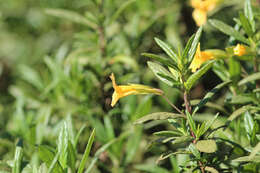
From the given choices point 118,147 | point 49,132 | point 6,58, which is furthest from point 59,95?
point 6,58

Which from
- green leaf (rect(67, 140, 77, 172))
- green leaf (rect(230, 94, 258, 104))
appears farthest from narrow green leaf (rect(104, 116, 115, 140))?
green leaf (rect(230, 94, 258, 104))

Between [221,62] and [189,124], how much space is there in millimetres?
319

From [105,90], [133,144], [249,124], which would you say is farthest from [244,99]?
[105,90]

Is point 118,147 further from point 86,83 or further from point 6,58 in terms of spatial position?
point 6,58

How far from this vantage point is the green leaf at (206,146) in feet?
2.25

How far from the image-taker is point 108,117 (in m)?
1.22

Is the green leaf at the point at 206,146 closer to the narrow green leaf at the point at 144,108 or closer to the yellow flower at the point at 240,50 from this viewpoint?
the yellow flower at the point at 240,50

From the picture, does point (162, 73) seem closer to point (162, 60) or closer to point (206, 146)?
point (162, 60)

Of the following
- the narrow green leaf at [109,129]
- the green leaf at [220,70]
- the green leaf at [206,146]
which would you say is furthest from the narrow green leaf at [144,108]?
the green leaf at [206,146]

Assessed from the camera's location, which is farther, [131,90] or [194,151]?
[131,90]

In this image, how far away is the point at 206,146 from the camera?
2.32 ft

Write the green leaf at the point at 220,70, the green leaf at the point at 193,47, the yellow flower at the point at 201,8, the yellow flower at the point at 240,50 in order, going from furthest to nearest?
the yellow flower at the point at 201,8
the green leaf at the point at 220,70
the yellow flower at the point at 240,50
the green leaf at the point at 193,47

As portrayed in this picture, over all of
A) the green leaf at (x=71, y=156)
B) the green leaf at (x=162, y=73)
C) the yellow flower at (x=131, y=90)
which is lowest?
the green leaf at (x=71, y=156)

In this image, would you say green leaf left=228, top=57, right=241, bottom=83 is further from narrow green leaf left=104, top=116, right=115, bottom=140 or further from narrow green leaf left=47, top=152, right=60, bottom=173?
narrow green leaf left=47, top=152, right=60, bottom=173
